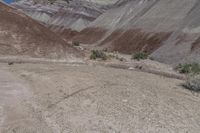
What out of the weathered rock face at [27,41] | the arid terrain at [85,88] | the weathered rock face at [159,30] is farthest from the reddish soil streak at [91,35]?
the weathered rock face at [27,41]

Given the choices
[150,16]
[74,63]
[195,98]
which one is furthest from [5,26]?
[150,16]

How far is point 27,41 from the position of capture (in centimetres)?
2208

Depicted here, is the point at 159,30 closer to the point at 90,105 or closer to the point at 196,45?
the point at 196,45

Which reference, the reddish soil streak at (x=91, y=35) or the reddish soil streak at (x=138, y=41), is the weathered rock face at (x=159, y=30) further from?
the reddish soil streak at (x=91, y=35)

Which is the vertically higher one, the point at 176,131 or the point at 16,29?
the point at 16,29

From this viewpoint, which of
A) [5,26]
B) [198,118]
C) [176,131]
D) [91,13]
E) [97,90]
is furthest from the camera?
[91,13]

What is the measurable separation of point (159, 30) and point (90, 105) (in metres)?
28.4

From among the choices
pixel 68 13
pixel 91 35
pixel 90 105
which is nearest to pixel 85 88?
pixel 90 105

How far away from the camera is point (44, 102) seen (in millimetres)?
11430

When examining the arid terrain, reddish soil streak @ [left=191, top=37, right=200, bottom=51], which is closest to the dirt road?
the arid terrain

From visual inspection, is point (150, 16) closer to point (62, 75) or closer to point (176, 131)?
point (62, 75)

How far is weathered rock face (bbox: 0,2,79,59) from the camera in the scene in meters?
21.2

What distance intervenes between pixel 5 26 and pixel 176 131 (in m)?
15.0

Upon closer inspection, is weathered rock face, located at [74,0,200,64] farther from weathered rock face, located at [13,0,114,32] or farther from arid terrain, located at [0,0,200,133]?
weathered rock face, located at [13,0,114,32]
